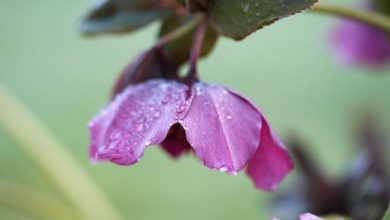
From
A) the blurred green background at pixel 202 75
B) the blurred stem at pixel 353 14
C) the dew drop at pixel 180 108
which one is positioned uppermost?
the blurred stem at pixel 353 14

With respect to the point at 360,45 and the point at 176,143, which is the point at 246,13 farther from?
→ the point at 360,45

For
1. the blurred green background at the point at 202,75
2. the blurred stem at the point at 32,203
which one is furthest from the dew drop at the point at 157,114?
the blurred green background at the point at 202,75

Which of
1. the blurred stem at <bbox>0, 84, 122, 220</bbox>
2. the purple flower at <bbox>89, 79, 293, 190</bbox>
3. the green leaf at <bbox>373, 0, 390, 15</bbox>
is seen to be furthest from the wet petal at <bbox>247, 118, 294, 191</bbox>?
the blurred stem at <bbox>0, 84, 122, 220</bbox>

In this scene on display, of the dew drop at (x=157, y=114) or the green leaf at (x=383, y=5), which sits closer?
the dew drop at (x=157, y=114)

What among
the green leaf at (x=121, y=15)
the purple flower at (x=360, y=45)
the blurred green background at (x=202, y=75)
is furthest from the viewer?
the blurred green background at (x=202, y=75)

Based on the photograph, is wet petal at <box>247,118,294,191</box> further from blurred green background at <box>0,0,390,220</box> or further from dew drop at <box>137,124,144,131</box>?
blurred green background at <box>0,0,390,220</box>

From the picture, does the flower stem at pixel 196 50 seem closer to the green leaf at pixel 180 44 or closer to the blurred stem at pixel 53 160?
the green leaf at pixel 180 44
